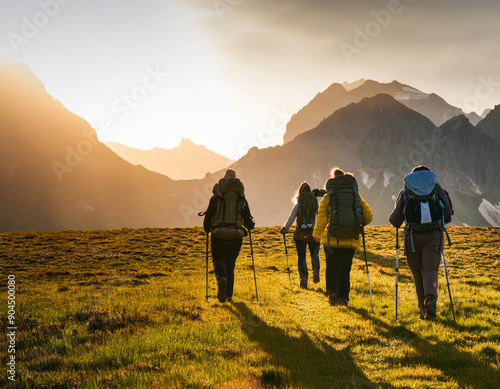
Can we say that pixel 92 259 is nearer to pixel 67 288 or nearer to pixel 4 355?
pixel 67 288

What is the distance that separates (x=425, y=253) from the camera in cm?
865

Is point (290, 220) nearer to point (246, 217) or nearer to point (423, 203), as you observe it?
point (246, 217)

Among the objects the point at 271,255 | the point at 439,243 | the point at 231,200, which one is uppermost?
the point at 231,200

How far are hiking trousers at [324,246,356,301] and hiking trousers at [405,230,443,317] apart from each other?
1660mm

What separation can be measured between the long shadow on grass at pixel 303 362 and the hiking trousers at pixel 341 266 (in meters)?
2.99

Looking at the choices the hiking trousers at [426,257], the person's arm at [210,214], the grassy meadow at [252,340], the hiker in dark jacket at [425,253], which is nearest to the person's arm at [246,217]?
the person's arm at [210,214]

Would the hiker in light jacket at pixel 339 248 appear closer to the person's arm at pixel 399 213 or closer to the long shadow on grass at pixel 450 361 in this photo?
the person's arm at pixel 399 213

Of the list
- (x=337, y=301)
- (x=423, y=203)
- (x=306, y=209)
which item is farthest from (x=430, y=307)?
(x=306, y=209)

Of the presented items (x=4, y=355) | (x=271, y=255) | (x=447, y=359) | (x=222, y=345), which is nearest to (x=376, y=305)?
(x=447, y=359)

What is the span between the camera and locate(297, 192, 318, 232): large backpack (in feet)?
46.7

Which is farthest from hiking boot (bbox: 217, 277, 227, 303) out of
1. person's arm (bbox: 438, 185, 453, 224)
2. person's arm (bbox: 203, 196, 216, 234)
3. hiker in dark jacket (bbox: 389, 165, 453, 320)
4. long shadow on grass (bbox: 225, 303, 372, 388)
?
person's arm (bbox: 438, 185, 453, 224)

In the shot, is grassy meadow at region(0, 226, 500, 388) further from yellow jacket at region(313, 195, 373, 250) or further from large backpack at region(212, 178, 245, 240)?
large backpack at region(212, 178, 245, 240)

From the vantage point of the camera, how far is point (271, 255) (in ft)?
93.5

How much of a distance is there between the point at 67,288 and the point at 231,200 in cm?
949
